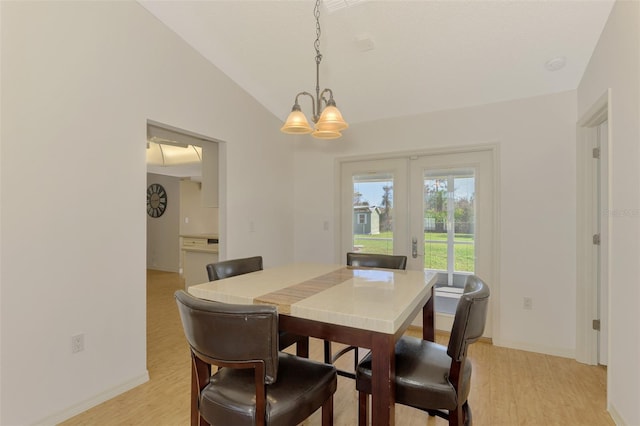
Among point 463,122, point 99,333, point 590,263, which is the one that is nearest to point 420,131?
point 463,122

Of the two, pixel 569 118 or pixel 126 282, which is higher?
pixel 569 118

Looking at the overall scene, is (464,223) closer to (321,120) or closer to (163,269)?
(321,120)

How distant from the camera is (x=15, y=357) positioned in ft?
5.89

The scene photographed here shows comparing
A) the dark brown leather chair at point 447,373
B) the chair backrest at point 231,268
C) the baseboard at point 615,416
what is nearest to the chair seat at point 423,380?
the dark brown leather chair at point 447,373

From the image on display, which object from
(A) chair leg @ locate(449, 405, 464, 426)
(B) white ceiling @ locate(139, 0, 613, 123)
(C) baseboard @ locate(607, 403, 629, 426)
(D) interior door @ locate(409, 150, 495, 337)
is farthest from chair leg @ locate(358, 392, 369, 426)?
(B) white ceiling @ locate(139, 0, 613, 123)

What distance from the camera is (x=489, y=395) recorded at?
2.26 meters

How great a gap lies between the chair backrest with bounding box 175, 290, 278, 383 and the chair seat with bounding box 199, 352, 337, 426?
0.15 metres

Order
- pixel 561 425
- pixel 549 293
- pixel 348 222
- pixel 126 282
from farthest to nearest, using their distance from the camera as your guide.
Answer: pixel 348 222 → pixel 549 293 → pixel 126 282 → pixel 561 425

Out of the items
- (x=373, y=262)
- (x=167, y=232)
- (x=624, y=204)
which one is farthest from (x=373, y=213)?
(x=167, y=232)

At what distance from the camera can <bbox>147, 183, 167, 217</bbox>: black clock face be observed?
713 cm

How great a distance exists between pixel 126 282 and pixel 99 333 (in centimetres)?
37

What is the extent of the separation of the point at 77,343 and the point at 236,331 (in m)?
1.66

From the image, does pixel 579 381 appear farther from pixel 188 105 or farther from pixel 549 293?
pixel 188 105

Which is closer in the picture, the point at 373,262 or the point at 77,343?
the point at 77,343
